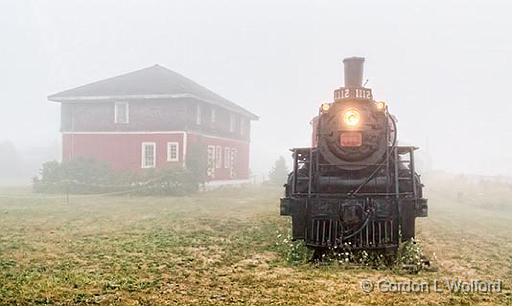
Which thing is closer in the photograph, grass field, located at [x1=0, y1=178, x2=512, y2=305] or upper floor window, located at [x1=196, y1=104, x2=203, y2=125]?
grass field, located at [x1=0, y1=178, x2=512, y2=305]

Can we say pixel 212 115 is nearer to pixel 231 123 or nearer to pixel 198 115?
pixel 198 115

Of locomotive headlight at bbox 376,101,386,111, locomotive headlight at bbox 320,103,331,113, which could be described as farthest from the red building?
locomotive headlight at bbox 376,101,386,111

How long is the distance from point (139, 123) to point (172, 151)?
2763 millimetres

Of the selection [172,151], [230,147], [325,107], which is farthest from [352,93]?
[230,147]

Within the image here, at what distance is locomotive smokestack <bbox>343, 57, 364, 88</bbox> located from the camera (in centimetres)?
1096

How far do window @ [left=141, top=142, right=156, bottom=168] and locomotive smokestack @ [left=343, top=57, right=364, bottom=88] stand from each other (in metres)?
18.3

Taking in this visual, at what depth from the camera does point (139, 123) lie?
27688 millimetres

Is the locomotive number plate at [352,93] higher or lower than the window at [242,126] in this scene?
lower

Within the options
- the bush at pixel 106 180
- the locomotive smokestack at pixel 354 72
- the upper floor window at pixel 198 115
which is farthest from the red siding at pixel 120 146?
the locomotive smokestack at pixel 354 72

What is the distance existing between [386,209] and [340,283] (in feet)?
6.64

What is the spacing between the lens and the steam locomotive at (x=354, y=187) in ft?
25.6

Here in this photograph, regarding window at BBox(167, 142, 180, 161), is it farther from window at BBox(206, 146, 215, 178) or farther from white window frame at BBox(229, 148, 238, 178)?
white window frame at BBox(229, 148, 238, 178)

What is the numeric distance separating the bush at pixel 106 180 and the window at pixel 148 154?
111cm

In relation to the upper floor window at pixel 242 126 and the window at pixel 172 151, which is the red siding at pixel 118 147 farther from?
the upper floor window at pixel 242 126
